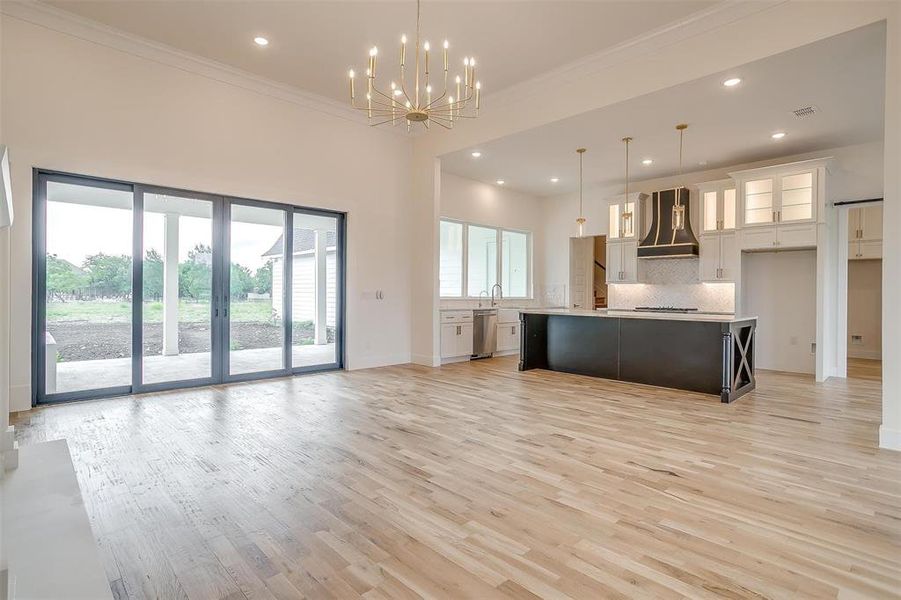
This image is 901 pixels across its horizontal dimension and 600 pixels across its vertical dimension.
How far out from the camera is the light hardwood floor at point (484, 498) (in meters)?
1.83

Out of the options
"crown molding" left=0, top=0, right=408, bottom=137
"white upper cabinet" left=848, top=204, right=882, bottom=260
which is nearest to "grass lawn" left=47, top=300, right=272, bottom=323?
"crown molding" left=0, top=0, right=408, bottom=137

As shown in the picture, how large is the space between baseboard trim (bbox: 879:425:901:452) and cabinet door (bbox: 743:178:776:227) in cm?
415

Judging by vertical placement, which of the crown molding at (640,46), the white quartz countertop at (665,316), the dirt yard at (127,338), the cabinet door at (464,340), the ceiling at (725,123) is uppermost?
the crown molding at (640,46)

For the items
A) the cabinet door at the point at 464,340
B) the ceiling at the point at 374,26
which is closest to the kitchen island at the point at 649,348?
the cabinet door at the point at 464,340

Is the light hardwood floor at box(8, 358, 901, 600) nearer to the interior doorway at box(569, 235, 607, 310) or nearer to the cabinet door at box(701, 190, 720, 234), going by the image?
the cabinet door at box(701, 190, 720, 234)

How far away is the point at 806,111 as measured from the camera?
17.7 ft

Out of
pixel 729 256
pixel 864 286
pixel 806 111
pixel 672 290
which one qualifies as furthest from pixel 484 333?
pixel 864 286

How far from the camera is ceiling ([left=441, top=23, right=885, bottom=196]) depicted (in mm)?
4285

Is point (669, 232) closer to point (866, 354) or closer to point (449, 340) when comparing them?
point (449, 340)

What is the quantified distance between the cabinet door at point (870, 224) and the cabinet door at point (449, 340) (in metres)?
7.37

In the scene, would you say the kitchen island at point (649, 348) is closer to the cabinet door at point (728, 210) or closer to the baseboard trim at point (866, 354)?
the cabinet door at point (728, 210)

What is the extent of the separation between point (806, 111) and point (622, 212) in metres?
Result: 3.24

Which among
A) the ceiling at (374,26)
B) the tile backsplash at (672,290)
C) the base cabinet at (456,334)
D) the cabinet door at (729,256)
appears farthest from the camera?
the tile backsplash at (672,290)

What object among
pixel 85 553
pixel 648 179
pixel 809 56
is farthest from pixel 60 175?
pixel 648 179
